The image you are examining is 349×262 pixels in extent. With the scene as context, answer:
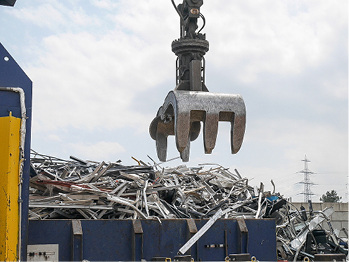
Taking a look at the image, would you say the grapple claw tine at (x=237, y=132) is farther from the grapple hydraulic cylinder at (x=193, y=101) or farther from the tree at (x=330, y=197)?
the tree at (x=330, y=197)

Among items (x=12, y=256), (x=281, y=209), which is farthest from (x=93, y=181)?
(x=281, y=209)

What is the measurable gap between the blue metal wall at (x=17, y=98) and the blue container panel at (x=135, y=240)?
1.61 feet

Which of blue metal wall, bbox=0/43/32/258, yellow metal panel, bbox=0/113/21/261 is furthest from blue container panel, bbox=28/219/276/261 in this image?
yellow metal panel, bbox=0/113/21/261

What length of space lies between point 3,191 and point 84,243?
1128 mm

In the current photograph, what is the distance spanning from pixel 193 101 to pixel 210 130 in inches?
11.7

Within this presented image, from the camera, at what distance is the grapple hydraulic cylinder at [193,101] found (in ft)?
15.5

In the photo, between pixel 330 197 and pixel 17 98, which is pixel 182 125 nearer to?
pixel 17 98

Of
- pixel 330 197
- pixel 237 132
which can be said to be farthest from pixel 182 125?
pixel 330 197

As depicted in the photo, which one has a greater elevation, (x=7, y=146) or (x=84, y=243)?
(x=7, y=146)

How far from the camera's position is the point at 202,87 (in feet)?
16.6

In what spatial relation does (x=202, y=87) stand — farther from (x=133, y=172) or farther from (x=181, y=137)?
(x=133, y=172)

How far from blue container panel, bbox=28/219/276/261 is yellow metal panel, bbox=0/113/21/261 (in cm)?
62

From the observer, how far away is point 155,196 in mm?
5438

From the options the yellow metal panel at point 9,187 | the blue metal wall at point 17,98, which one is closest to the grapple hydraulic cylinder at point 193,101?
the blue metal wall at point 17,98
